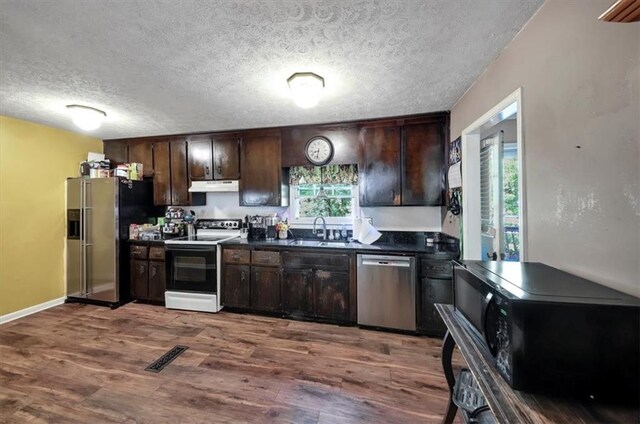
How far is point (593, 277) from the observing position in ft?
3.25

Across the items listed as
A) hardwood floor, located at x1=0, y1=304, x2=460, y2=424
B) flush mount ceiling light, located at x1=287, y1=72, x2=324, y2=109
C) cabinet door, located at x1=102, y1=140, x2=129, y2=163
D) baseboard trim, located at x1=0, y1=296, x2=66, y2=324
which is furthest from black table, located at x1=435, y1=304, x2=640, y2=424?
cabinet door, located at x1=102, y1=140, x2=129, y2=163

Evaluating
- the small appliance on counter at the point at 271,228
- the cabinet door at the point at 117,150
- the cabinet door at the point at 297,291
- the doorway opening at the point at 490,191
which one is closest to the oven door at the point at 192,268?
the small appliance on counter at the point at 271,228

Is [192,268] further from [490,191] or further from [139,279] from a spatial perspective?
[490,191]

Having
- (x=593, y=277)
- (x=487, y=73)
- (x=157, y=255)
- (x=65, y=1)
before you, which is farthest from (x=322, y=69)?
(x=157, y=255)

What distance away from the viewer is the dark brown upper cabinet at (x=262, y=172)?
11.3 ft

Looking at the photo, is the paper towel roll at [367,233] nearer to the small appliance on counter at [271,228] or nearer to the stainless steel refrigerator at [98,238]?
the small appliance on counter at [271,228]

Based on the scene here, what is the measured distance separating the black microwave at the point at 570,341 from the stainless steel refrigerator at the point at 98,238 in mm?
4294

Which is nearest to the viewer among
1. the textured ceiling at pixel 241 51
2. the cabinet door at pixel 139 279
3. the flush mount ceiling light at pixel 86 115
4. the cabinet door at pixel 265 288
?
the textured ceiling at pixel 241 51

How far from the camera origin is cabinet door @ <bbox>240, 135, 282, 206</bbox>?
3.44 m

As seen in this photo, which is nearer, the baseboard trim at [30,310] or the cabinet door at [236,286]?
the baseboard trim at [30,310]

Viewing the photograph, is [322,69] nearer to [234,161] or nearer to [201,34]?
[201,34]

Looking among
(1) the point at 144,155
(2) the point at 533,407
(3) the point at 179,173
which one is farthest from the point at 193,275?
(2) the point at 533,407

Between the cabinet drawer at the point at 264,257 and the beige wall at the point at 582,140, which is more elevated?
the beige wall at the point at 582,140

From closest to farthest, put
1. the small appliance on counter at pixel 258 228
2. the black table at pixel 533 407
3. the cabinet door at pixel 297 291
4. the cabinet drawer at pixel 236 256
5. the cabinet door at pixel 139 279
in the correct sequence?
the black table at pixel 533 407, the cabinet door at pixel 297 291, the cabinet drawer at pixel 236 256, the cabinet door at pixel 139 279, the small appliance on counter at pixel 258 228
